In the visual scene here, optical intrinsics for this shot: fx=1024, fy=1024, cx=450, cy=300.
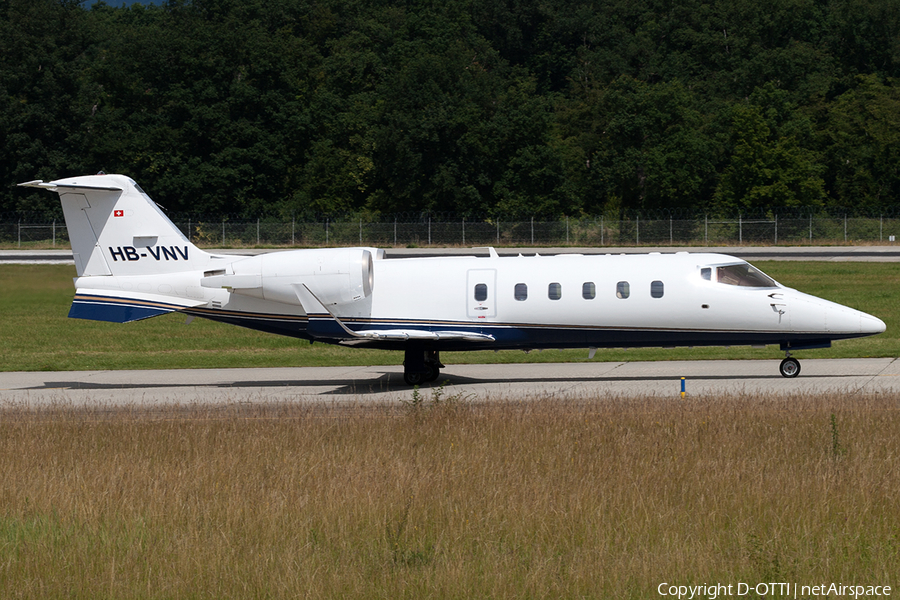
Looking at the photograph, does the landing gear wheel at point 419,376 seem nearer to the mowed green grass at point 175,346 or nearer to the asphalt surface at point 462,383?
the asphalt surface at point 462,383

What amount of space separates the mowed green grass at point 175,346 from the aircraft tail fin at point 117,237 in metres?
4.63

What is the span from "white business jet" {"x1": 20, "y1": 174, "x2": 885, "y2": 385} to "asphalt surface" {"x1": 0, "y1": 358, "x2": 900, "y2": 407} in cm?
97

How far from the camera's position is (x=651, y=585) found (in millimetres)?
8820

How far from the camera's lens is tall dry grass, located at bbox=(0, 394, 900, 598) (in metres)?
9.16

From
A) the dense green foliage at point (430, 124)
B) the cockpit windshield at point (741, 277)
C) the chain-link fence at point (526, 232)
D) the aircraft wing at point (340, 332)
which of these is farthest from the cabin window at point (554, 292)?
the dense green foliage at point (430, 124)

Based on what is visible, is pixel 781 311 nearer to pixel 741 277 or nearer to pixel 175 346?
pixel 741 277

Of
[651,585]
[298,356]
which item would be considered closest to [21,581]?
[651,585]

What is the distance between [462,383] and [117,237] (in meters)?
8.62

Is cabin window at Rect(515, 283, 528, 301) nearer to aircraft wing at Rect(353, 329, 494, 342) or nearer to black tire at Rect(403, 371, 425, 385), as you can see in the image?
aircraft wing at Rect(353, 329, 494, 342)

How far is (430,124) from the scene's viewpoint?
3123 inches

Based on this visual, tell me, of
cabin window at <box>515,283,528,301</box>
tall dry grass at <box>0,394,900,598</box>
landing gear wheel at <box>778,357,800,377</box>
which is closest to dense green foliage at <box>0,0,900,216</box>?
landing gear wheel at <box>778,357,800,377</box>

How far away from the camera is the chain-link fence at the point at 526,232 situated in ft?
231

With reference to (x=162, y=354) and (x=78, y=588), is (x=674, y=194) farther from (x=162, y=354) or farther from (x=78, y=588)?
(x=78, y=588)

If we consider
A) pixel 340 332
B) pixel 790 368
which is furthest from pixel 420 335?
pixel 790 368
